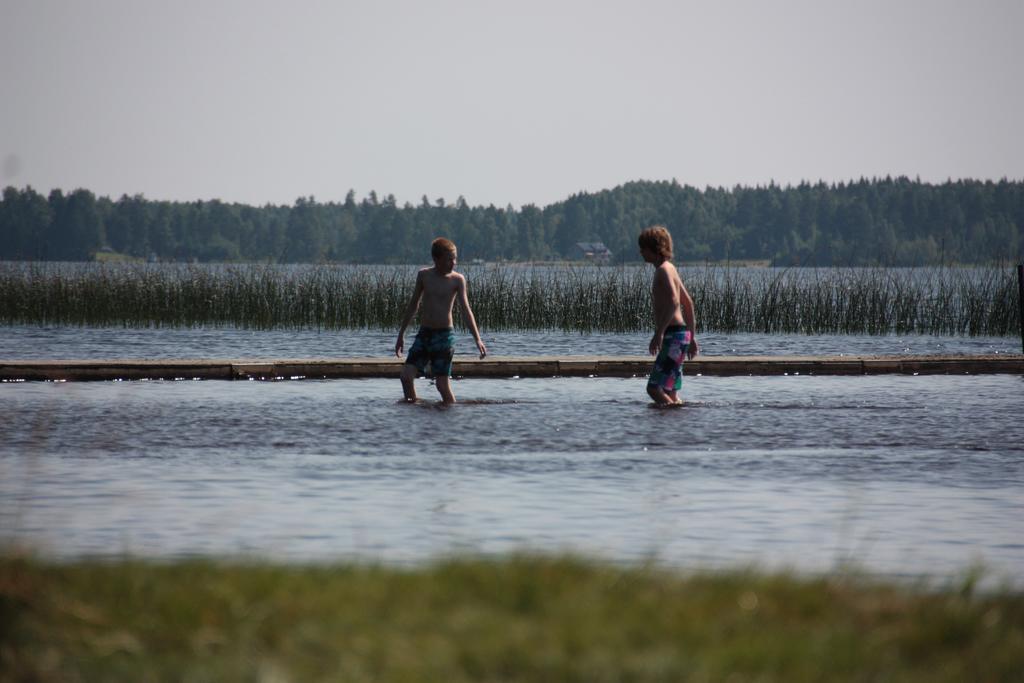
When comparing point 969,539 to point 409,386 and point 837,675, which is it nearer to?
point 837,675

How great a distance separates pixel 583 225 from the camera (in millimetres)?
138000

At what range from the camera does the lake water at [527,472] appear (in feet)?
22.0

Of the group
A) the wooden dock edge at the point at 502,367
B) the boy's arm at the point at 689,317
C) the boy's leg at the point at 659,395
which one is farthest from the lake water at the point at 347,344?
the boy's arm at the point at 689,317

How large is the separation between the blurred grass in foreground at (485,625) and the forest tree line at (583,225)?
9944cm

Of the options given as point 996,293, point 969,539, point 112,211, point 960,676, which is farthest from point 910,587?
point 112,211

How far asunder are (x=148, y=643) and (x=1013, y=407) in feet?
39.1

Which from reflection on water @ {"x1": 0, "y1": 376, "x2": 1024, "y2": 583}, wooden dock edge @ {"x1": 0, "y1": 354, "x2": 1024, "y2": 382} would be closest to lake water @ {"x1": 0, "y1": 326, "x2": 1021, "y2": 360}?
wooden dock edge @ {"x1": 0, "y1": 354, "x2": 1024, "y2": 382}

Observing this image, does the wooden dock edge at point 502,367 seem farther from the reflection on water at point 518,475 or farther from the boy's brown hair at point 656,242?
the boy's brown hair at point 656,242

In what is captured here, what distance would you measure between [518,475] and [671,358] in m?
4.34

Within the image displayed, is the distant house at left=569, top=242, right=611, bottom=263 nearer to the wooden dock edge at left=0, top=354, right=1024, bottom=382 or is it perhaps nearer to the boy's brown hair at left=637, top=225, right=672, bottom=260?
the wooden dock edge at left=0, top=354, right=1024, bottom=382

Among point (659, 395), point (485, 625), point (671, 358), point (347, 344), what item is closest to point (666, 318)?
point (671, 358)

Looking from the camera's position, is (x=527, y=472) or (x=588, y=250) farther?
(x=588, y=250)

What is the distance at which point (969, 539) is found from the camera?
23.0 ft

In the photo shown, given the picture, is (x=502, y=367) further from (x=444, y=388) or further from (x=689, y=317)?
(x=689, y=317)
